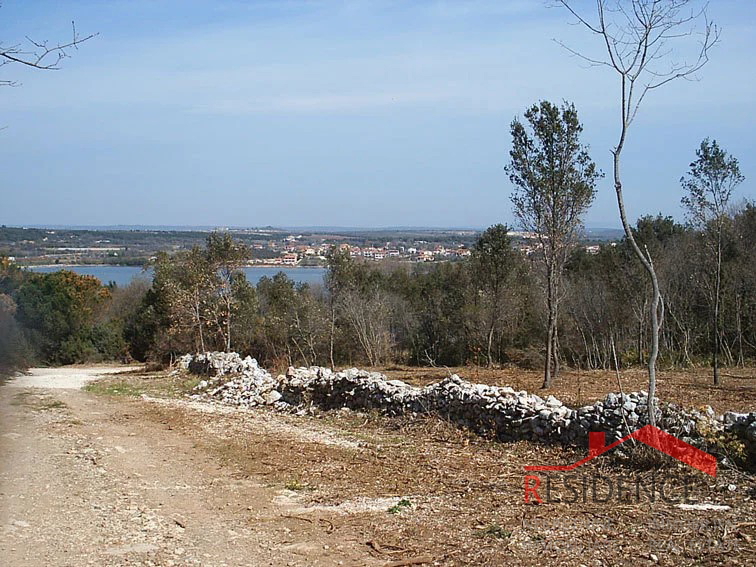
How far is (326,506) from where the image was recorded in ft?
18.8

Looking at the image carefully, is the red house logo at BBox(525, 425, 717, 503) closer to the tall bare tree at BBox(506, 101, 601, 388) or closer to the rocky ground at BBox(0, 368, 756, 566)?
the rocky ground at BBox(0, 368, 756, 566)

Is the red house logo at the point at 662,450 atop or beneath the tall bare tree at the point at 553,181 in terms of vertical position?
beneath

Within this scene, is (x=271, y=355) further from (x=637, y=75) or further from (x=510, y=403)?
(x=637, y=75)

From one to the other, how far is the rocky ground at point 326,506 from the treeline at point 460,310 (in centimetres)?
879

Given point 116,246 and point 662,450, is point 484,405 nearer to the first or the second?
point 662,450

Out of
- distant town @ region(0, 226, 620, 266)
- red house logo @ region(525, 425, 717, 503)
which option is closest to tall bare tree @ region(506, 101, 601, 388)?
distant town @ region(0, 226, 620, 266)

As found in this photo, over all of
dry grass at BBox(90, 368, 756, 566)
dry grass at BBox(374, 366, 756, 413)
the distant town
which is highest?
the distant town

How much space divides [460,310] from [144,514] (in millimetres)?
22501

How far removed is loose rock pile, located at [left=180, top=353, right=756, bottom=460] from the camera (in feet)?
22.4

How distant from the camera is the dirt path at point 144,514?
175 inches

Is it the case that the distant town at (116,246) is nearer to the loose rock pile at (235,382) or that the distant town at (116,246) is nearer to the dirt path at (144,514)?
the dirt path at (144,514)

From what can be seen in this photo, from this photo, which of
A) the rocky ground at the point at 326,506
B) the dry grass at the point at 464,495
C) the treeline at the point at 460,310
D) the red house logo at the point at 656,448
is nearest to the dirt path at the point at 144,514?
the rocky ground at the point at 326,506

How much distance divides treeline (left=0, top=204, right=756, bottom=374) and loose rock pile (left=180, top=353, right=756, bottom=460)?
6.26 metres

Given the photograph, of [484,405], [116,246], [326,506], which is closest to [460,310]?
[484,405]
